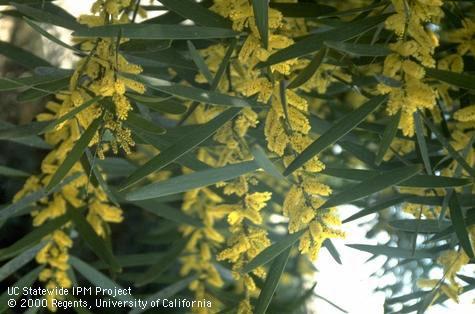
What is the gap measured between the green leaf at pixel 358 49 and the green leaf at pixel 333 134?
3 centimetres

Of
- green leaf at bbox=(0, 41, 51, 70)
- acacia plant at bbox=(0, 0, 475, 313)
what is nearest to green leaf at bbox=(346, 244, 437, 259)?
acacia plant at bbox=(0, 0, 475, 313)

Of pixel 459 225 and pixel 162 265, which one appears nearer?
pixel 459 225

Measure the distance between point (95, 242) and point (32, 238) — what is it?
0.17 feet

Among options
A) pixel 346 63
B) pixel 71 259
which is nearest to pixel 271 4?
pixel 346 63

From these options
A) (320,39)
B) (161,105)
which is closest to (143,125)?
(161,105)

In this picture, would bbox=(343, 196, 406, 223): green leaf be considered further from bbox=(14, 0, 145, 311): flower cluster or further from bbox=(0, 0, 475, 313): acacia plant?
bbox=(14, 0, 145, 311): flower cluster

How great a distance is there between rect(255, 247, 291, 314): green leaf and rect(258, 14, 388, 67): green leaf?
0.44ft

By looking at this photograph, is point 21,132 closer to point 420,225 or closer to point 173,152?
point 173,152

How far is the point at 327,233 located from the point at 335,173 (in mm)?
51

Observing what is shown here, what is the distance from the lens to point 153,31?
0.40 metres

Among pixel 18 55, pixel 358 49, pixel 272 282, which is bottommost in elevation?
pixel 272 282

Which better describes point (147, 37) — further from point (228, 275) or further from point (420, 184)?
point (228, 275)

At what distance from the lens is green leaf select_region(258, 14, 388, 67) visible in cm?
39

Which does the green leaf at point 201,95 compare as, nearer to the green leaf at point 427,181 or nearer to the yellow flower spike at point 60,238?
the green leaf at point 427,181
